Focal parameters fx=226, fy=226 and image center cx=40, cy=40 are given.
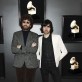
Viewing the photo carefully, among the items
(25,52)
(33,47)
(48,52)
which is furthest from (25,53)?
(48,52)

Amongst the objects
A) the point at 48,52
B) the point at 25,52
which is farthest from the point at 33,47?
the point at 48,52

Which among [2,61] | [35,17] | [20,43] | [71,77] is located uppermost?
[35,17]

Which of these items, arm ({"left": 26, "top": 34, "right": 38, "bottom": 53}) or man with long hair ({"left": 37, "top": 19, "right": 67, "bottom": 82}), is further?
man with long hair ({"left": 37, "top": 19, "right": 67, "bottom": 82})

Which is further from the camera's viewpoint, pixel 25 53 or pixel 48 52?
pixel 48 52

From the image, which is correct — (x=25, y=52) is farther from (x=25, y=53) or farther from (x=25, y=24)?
(x=25, y=24)

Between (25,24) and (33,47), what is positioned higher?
(25,24)

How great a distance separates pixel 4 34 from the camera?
3.82 metres

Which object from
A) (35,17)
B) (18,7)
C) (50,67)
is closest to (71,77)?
(50,67)

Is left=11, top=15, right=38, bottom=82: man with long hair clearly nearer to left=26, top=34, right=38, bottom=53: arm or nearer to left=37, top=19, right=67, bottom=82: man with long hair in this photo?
left=26, top=34, right=38, bottom=53: arm

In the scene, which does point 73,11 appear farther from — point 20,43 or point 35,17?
point 20,43

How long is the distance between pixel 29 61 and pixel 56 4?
1.31 metres

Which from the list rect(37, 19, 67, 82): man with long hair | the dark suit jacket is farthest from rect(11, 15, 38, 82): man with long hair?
rect(37, 19, 67, 82): man with long hair

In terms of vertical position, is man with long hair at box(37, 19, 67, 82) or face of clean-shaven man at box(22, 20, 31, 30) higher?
face of clean-shaven man at box(22, 20, 31, 30)

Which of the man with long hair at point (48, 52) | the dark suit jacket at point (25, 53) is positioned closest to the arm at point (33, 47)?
the dark suit jacket at point (25, 53)
